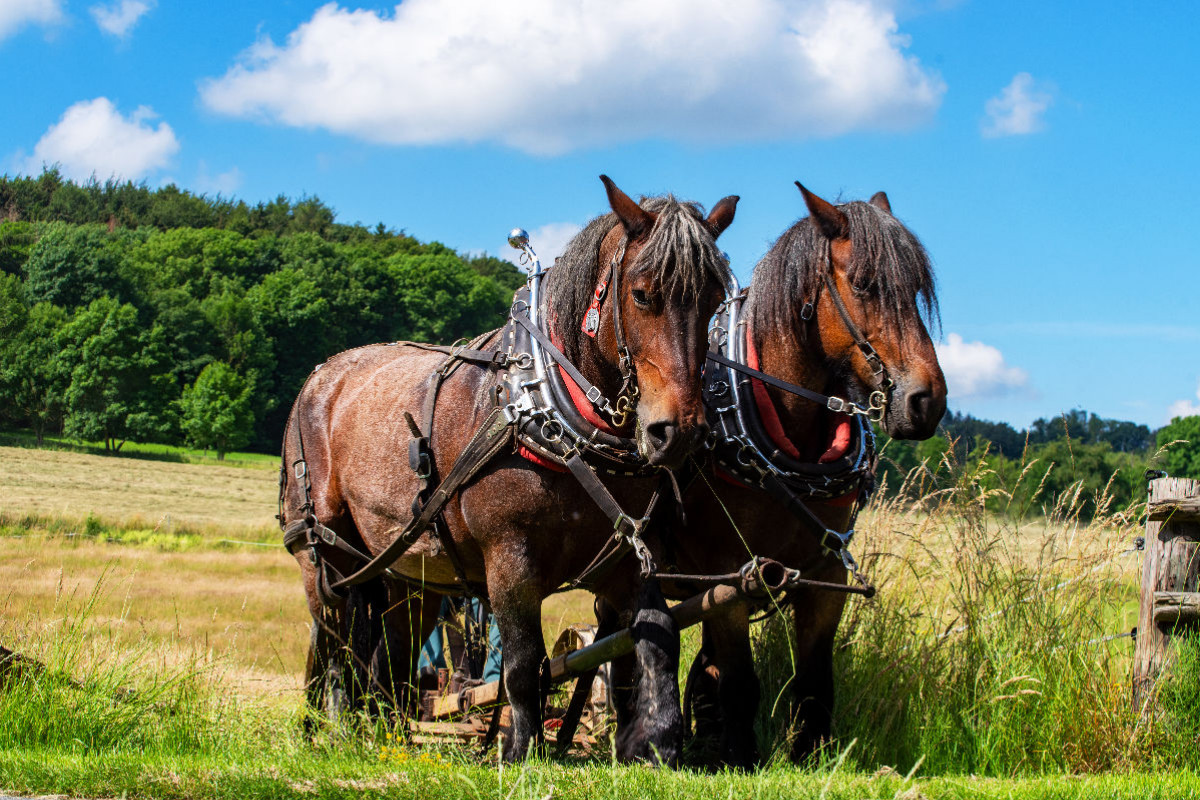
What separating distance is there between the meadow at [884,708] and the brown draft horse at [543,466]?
55cm

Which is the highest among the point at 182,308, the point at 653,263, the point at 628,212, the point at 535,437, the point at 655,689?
the point at 182,308

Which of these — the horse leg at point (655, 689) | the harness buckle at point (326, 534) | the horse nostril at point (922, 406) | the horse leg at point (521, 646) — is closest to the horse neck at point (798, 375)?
the horse nostril at point (922, 406)

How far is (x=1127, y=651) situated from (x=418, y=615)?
12.4 ft

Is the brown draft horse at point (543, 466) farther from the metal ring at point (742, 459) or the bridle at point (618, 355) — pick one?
the metal ring at point (742, 459)

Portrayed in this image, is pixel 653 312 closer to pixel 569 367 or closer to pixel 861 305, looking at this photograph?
pixel 569 367

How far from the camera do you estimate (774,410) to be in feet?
14.1

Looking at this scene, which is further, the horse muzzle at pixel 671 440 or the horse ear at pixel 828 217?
the horse ear at pixel 828 217

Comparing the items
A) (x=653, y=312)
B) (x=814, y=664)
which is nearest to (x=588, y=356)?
(x=653, y=312)

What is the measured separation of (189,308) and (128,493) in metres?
40.5

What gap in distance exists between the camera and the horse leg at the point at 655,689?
362 cm

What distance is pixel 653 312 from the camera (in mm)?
3465

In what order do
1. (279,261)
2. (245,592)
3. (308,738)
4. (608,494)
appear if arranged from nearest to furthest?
(608,494), (308,738), (245,592), (279,261)

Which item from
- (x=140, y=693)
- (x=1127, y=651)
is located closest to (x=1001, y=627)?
(x=1127, y=651)

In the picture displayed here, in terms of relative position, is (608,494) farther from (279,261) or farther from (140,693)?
(279,261)
